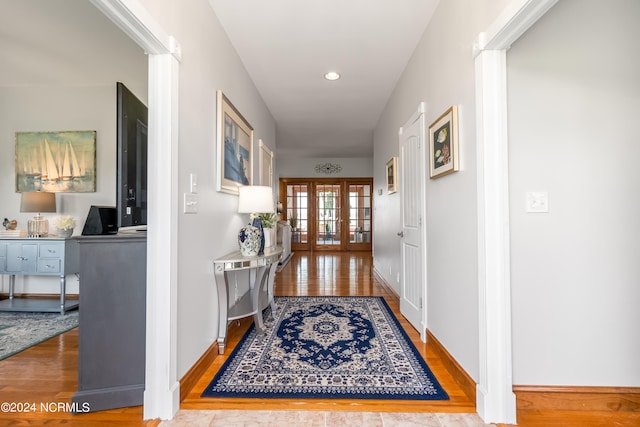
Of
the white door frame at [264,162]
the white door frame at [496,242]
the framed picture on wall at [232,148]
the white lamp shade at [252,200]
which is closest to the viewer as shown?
the white door frame at [496,242]

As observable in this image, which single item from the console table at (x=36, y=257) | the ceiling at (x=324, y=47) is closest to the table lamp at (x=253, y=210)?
the ceiling at (x=324, y=47)

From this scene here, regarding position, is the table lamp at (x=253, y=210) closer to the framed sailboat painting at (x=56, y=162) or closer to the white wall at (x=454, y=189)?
the white wall at (x=454, y=189)

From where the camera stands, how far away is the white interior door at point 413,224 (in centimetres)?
248

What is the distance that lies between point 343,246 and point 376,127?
14.1 feet

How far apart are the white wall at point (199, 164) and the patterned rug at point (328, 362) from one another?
1.10 ft

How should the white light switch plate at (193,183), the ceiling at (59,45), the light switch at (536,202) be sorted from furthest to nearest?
the ceiling at (59,45), the white light switch plate at (193,183), the light switch at (536,202)

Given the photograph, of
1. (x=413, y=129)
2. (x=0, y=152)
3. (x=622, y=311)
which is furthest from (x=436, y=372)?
(x=0, y=152)

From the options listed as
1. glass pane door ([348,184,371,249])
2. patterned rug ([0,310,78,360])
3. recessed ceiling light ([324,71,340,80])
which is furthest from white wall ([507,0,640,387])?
glass pane door ([348,184,371,249])

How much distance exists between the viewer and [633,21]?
5.25 feet

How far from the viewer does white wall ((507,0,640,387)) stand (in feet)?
5.18

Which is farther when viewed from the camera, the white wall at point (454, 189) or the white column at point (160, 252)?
the white wall at point (454, 189)

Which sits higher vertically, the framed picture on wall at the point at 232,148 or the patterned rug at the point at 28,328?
the framed picture on wall at the point at 232,148

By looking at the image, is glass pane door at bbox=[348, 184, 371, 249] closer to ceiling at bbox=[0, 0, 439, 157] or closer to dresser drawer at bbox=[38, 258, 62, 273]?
ceiling at bbox=[0, 0, 439, 157]

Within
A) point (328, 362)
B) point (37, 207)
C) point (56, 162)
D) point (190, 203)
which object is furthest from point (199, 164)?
point (56, 162)
